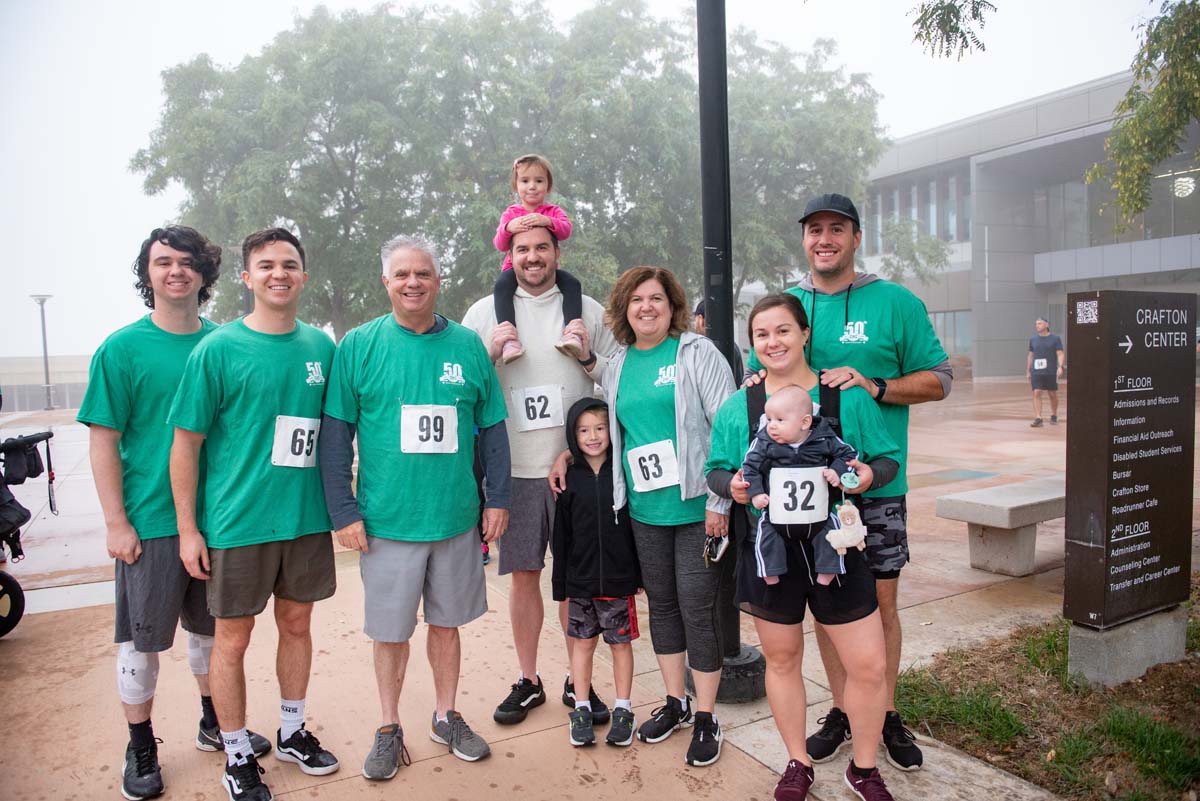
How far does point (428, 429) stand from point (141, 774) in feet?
5.36

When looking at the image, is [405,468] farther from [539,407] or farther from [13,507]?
[13,507]

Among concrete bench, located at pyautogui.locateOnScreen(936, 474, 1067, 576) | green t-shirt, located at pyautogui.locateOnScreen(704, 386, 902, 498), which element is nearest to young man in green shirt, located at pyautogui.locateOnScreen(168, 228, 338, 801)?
green t-shirt, located at pyautogui.locateOnScreen(704, 386, 902, 498)

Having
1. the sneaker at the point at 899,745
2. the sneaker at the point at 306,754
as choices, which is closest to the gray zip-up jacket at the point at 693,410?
the sneaker at the point at 899,745

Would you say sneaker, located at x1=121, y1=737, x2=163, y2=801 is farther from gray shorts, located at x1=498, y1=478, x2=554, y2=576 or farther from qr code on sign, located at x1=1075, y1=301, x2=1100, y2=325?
qr code on sign, located at x1=1075, y1=301, x2=1100, y2=325

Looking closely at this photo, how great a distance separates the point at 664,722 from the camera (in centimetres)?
339

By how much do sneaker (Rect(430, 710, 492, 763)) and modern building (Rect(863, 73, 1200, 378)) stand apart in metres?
30.1

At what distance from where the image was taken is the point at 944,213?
117 ft

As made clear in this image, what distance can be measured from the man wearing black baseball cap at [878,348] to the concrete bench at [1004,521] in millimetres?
2766

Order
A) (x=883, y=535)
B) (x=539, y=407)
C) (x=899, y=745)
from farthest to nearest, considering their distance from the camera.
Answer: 1. (x=539, y=407)
2. (x=899, y=745)
3. (x=883, y=535)

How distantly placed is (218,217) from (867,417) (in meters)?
21.2

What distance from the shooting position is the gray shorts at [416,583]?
3.21 meters

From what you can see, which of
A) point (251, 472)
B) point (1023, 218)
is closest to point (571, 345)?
point (251, 472)

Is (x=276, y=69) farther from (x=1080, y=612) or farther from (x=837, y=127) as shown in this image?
(x=1080, y=612)

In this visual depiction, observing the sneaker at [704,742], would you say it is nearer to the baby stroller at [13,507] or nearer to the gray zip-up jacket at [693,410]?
the gray zip-up jacket at [693,410]
